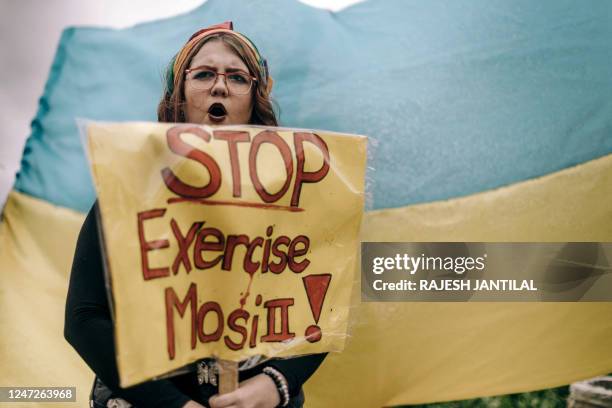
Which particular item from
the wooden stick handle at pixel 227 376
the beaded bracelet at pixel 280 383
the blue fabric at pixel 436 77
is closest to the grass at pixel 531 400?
the blue fabric at pixel 436 77

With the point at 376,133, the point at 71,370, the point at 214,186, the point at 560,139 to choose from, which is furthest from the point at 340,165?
the point at 71,370

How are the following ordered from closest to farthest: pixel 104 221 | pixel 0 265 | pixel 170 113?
pixel 104 221
pixel 170 113
pixel 0 265

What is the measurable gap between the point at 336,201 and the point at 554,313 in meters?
0.89

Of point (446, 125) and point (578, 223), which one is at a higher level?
point (446, 125)

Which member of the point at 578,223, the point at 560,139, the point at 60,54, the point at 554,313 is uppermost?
the point at 60,54

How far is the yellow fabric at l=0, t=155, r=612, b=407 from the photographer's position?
1648mm

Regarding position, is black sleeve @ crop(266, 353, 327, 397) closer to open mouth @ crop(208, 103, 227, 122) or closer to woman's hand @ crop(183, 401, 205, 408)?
woman's hand @ crop(183, 401, 205, 408)

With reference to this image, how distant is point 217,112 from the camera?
3.89ft

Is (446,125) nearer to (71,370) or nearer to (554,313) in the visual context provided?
(554,313)

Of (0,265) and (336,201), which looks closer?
(336,201)

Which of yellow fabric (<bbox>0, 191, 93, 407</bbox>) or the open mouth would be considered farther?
yellow fabric (<bbox>0, 191, 93, 407</bbox>)

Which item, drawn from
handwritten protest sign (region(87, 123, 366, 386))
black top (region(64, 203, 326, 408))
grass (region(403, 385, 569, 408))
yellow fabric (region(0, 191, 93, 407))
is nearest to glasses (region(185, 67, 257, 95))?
handwritten protest sign (region(87, 123, 366, 386))

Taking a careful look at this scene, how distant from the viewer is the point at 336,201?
1080 millimetres

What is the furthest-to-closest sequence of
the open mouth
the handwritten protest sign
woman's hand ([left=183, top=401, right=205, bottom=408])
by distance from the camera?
the open mouth < woman's hand ([left=183, top=401, right=205, bottom=408]) < the handwritten protest sign
